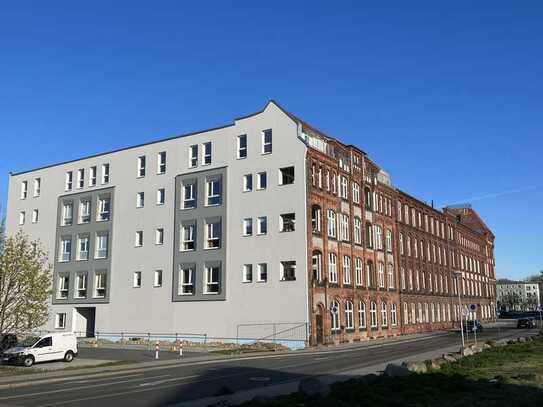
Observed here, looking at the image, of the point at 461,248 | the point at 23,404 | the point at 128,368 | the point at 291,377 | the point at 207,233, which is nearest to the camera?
the point at 23,404

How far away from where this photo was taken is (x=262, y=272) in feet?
155

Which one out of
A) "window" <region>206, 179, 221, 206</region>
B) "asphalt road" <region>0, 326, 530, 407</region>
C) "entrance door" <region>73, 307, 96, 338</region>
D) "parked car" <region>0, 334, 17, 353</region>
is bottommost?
"asphalt road" <region>0, 326, 530, 407</region>

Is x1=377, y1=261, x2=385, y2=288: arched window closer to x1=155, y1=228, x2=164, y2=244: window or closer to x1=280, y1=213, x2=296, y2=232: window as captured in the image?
x1=280, y1=213, x2=296, y2=232: window

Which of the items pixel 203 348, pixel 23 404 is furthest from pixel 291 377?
pixel 203 348

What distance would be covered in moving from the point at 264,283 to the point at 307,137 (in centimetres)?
1252

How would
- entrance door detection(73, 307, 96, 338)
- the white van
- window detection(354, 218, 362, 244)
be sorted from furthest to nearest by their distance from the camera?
entrance door detection(73, 307, 96, 338) < window detection(354, 218, 362, 244) < the white van

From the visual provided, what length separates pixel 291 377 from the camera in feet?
73.4

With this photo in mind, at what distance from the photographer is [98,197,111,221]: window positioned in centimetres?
5929

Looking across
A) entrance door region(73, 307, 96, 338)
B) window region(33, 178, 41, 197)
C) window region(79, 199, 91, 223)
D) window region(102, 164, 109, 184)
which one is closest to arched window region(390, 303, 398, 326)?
entrance door region(73, 307, 96, 338)

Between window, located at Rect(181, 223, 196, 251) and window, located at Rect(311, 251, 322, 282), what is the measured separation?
452 inches

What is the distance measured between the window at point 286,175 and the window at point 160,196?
43.2 feet

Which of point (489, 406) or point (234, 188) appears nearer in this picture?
point (489, 406)

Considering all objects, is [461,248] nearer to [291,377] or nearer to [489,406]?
[291,377]

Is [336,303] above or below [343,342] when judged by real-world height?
above
